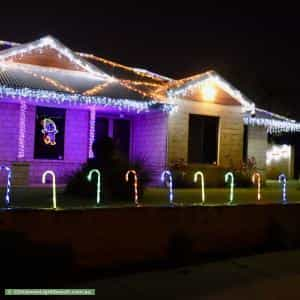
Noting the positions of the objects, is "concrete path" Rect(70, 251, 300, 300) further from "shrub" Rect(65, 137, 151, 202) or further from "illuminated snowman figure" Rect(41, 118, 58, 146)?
"illuminated snowman figure" Rect(41, 118, 58, 146)

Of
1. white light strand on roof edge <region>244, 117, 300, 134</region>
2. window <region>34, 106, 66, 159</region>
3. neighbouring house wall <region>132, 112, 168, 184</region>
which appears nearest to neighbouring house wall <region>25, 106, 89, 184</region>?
window <region>34, 106, 66, 159</region>

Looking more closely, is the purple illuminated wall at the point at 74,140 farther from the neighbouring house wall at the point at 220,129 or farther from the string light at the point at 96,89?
the string light at the point at 96,89

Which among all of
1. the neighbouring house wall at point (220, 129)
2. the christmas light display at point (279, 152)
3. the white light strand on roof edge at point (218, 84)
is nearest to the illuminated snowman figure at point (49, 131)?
the neighbouring house wall at point (220, 129)

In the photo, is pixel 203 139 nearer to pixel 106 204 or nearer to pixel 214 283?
pixel 106 204

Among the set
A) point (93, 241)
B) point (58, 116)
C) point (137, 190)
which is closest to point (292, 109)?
point (58, 116)

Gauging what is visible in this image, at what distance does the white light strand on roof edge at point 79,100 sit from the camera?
50.0 feet

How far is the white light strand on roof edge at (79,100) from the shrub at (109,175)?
117 inches

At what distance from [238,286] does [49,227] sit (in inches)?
138

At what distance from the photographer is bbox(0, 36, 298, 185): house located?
16.4 metres

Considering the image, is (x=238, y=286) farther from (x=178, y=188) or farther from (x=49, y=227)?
(x=178, y=188)

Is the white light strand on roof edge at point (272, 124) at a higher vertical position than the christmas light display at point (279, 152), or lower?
higher

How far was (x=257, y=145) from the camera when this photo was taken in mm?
22359

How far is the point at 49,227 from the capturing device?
9.86 m

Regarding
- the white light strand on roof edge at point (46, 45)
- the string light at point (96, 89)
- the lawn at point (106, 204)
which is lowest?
the lawn at point (106, 204)
